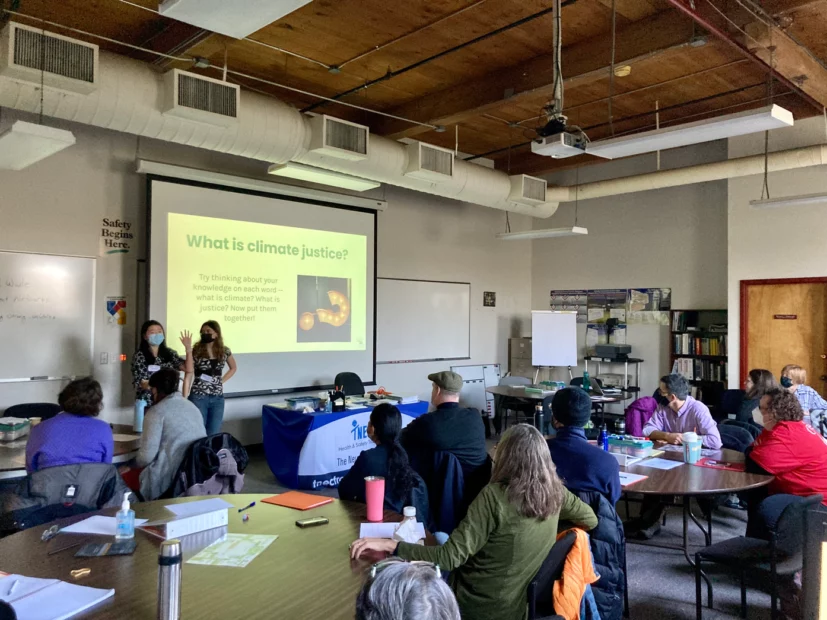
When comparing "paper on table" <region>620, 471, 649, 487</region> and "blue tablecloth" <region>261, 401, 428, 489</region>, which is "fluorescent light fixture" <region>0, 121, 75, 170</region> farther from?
"paper on table" <region>620, 471, 649, 487</region>

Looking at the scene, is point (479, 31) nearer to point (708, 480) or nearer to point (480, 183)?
point (480, 183)

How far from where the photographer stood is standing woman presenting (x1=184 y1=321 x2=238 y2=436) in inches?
218

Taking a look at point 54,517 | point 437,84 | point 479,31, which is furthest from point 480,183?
point 54,517

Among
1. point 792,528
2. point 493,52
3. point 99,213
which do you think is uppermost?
point 493,52

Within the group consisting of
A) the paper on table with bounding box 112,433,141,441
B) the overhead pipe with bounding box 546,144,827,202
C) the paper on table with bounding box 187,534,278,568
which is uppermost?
the overhead pipe with bounding box 546,144,827,202

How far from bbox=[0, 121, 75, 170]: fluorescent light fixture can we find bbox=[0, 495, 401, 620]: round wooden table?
7.30 feet

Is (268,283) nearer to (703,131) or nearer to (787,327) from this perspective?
(703,131)

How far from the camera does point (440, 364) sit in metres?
8.72

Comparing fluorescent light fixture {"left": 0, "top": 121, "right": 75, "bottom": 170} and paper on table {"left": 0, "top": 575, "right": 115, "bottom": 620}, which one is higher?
fluorescent light fixture {"left": 0, "top": 121, "right": 75, "bottom": 170}

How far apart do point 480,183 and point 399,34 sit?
A: 2.43 metres

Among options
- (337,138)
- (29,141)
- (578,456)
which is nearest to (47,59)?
(29,141)

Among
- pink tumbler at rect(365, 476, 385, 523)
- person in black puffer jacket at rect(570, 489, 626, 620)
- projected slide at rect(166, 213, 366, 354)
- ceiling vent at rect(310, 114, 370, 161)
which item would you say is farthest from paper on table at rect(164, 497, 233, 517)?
projected slide at rect(166, 213, 366, 354)

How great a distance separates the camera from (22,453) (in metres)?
3.35

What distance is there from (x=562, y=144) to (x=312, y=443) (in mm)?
3139
